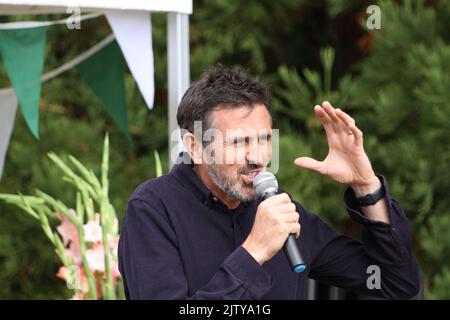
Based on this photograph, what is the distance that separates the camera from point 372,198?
Answer: 2109mm

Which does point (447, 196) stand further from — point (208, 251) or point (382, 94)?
point (208, 251)

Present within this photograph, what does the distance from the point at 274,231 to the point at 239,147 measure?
24 cm

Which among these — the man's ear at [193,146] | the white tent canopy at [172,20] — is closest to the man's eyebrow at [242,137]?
the man's ear at [193,146]

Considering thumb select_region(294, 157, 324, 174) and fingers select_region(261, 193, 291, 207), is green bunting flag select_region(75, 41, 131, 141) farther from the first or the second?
fingers select_region(261, 193, 291, 207)

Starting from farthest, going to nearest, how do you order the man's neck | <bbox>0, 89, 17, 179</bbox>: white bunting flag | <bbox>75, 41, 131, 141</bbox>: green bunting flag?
1. <bbox>75, 41, 131, 141</bbox>: green bunting flag
2. <bbox>0, 89, 17, 179</bbox>: white bunting flag
3. the man's neck

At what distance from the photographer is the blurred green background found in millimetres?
4086

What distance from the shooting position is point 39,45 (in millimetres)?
3195

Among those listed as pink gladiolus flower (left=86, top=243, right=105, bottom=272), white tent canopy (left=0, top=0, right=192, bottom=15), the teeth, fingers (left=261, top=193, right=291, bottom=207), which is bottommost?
pink gladiolus flower (left=86, top=243, right=105, bottom=272)

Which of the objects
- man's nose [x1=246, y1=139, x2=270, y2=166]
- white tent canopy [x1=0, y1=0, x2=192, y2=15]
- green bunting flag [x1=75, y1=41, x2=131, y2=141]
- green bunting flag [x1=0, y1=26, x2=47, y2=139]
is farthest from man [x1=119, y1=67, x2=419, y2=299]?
green bunting flag [x1=75, y1=41, x2=131, y2=141]

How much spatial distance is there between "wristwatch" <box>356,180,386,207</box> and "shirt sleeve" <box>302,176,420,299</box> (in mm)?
14

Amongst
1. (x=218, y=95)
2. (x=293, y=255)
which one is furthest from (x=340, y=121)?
(x=293, y=255)

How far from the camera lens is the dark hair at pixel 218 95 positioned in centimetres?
200

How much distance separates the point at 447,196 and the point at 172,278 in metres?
2.45

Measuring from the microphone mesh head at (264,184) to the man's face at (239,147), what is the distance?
0.04 meters
